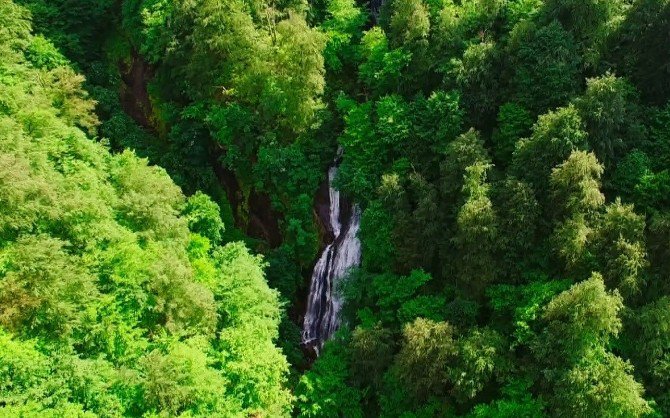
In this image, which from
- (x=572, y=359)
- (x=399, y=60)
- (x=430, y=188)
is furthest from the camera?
(x=399, y=60)

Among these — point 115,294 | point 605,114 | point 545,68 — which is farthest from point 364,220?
point 115,294

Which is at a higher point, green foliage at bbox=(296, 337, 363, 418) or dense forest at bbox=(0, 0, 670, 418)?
dense forest at bbox=(0, 0, 670, 418)

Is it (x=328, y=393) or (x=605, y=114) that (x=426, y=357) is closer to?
(x=328, y=393)

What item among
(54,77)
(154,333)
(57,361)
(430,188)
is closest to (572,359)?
(430,188)

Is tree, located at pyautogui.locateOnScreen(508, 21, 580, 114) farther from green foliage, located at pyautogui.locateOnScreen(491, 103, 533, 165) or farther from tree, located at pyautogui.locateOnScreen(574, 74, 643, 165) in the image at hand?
tree, located at pyautogui.locateOnScreen(574, 74, 643, 165)

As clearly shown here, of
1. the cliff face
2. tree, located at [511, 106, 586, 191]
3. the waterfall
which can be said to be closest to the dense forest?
tree, located at [511, 106, 586, 191]

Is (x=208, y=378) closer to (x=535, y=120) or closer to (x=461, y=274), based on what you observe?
(x=461, y=274)

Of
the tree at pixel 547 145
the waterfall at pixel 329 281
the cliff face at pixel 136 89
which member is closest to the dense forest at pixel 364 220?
the tree at pixel 547 145
